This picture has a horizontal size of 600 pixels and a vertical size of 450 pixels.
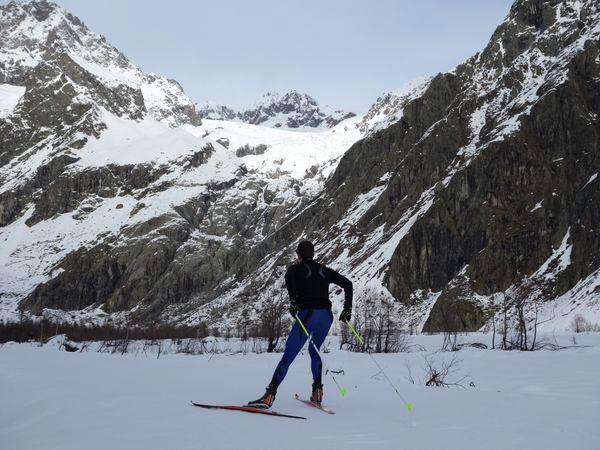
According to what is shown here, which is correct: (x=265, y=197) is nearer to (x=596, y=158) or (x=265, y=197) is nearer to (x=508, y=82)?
(x=508, y=82)

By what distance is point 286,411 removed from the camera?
7.46 m

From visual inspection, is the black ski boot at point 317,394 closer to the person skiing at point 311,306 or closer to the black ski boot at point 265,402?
the person skiing at point 311,306

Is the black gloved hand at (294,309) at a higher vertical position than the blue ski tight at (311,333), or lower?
higher

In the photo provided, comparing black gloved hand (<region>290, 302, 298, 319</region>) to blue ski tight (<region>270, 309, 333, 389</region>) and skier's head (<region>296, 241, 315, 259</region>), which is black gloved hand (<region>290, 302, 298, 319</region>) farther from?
skier's head (<region>296, 241, 315, 259</region>)

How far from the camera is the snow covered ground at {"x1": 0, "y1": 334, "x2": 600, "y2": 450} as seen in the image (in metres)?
5.33

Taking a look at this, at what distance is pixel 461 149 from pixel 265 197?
114 metres

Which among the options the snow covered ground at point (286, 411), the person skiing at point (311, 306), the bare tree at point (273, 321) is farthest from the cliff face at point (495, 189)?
the person skiing at point (311, 306)

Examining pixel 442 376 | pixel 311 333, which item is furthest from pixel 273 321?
pixel 311 333

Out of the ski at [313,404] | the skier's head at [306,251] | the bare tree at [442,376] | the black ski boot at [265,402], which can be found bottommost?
the ski at [313,404]

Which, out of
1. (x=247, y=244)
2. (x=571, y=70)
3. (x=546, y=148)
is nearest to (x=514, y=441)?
(x=546, y=148)

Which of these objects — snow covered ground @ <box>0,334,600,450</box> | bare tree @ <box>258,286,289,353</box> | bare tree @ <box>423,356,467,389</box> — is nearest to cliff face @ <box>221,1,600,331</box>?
bare tree @ <box>258,286,289,353</box>

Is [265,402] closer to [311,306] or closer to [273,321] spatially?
[311,306]

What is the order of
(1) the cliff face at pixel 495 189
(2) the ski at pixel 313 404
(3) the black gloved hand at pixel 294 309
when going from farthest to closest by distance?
(1) the cliff face at pixel 495 189, (3) the black gloved hand at pixel 294 309, (2) the ski at pixel 313 404

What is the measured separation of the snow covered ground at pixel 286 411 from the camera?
17.5ft
